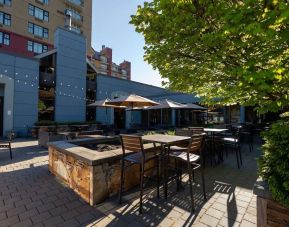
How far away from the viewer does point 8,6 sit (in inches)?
888

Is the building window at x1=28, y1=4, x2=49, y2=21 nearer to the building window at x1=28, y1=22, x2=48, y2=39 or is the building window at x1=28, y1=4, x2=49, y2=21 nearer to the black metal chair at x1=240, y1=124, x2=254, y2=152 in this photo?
the building window at x1=28, y1=22, x2=48, y2=39

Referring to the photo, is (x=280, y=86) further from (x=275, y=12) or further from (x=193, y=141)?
(x=193, y=141)

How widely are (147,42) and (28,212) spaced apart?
3606 mm

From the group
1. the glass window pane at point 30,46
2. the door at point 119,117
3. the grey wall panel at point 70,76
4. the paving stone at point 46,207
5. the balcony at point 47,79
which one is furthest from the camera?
the glass window pane at point 30,46

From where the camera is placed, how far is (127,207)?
318 cm

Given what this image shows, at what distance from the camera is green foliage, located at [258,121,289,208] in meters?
1.93

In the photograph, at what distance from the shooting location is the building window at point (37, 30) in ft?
80.9

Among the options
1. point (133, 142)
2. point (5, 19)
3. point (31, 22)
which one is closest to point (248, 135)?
point (133, 142)

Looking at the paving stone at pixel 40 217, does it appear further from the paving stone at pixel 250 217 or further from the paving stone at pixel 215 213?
the paving stone at pixel 250 217

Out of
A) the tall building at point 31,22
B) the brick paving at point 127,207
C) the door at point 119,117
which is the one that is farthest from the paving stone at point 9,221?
the tall building at point 31,22

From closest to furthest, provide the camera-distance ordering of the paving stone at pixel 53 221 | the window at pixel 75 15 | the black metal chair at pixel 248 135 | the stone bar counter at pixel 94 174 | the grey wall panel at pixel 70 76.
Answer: the paving stone at pixel 53 221, the stone bar counter at pixel 94 174, the black metal chair at pixel 248 135, the grey wall panel at pixel 70 76, the window at pixel 75 15

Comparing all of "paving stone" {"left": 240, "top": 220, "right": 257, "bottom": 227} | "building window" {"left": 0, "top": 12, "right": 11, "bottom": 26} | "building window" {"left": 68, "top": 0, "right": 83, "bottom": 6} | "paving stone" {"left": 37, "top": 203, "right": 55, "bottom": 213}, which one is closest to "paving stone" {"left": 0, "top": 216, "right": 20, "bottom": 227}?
"paving stone" {"left": 37, "top": 203, "right": 55, "bottom": 213}

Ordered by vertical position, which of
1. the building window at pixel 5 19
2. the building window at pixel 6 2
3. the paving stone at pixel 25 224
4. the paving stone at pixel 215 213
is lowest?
the paving stone at pixel 25 224

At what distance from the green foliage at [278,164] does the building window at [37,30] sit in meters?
29.2
